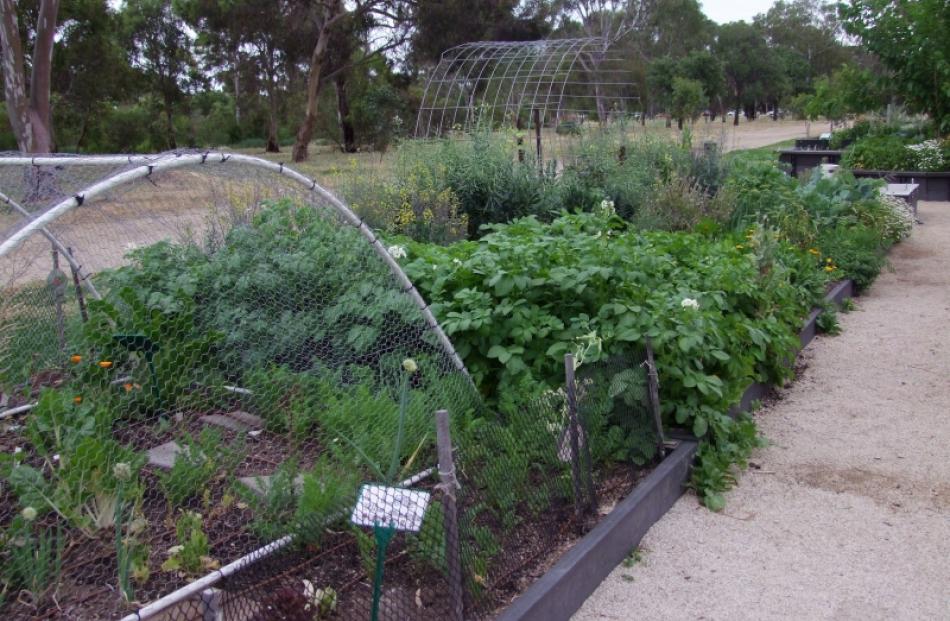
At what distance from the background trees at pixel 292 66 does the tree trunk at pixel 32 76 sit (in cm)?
3

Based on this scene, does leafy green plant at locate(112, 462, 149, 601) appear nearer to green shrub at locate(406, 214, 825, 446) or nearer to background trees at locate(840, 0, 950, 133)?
green shrub at locate(406, 214, 825, 446)

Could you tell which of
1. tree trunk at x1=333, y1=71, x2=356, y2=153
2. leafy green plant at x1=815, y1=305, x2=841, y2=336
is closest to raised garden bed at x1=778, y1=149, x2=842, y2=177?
leafy green plant at x1=815, y1=305, x2=841, y2=336

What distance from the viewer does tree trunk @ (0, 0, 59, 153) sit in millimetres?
16109

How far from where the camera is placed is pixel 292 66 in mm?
36094

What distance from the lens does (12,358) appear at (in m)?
4.15

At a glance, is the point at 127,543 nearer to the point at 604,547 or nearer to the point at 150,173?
the point at 150,173

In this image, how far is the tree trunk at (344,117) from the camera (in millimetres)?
36281

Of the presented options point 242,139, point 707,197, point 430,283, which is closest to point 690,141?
point 707,197

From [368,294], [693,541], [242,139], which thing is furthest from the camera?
[242,139]

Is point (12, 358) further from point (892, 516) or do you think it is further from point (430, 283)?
point (892, 516)

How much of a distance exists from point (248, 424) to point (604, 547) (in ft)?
5.62

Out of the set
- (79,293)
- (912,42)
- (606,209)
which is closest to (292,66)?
(912,42)

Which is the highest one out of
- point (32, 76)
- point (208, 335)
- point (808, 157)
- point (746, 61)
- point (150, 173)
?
point (746, 61)

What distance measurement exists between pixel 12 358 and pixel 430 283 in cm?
222
